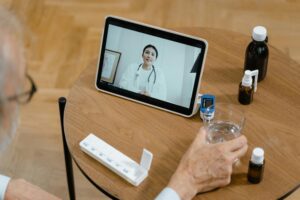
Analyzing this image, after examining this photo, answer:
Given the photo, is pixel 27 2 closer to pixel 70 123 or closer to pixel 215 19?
pixel 215 19

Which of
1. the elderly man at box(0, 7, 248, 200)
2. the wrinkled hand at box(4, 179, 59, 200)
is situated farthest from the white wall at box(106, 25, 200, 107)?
the wrinkled hand at box(4, 179, 59, 200)

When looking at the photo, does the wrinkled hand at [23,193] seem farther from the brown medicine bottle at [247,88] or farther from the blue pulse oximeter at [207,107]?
the brown medicine bottle at [247,88]

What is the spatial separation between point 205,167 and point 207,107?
219mm

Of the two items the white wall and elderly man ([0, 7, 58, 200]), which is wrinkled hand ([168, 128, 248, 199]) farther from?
elderly man ([0, 7, 58, 200])

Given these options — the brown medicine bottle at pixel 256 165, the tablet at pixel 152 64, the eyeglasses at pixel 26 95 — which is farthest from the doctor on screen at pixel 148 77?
the eyeglasses at pixel 26 95

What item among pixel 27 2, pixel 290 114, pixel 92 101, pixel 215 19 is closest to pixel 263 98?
pixel 290 114

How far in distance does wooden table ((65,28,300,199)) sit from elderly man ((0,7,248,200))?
0.04 m

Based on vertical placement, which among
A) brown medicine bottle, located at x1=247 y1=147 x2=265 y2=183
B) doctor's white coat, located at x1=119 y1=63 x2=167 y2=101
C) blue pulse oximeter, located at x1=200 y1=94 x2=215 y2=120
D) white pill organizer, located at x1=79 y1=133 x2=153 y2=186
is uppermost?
doctor's white coat, located at x1=119 y1=63 x2=167 y2=101

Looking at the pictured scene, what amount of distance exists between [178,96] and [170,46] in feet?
0.49

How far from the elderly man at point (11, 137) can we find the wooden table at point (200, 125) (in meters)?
0.04

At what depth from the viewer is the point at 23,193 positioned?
5.58 feet

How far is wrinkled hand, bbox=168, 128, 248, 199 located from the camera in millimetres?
1540

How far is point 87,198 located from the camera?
2355mm

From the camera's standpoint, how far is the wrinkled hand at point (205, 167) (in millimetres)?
1540
